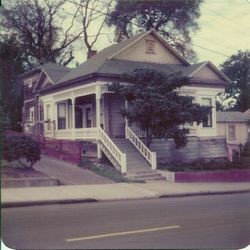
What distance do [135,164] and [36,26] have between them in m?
7.19

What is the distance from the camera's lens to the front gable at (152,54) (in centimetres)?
1673

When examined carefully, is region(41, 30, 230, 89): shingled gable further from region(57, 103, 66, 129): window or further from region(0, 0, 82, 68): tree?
region(0, 0, 82, 68): tree

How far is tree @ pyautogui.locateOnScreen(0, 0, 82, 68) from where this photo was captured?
7.47m

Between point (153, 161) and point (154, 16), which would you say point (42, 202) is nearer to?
point (154, 16)

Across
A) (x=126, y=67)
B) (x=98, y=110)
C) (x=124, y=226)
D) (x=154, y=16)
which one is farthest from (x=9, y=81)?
(x=126, y=67)

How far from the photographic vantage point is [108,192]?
11875 mm

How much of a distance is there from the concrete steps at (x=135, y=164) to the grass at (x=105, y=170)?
340mm

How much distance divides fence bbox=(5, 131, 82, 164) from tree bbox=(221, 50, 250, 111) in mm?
4276

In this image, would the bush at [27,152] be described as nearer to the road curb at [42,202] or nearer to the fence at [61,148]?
the fence at [61,148]

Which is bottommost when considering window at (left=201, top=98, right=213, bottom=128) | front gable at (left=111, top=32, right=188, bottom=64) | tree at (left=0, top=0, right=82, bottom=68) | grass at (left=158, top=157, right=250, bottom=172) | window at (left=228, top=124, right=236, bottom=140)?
grass at (left=158, top=157, right=250, bottom=172)

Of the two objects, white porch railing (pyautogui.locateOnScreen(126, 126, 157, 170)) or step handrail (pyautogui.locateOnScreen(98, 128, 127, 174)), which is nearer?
step handrail (pyautogui.locateOnScreen(98, 128, 127, 174))

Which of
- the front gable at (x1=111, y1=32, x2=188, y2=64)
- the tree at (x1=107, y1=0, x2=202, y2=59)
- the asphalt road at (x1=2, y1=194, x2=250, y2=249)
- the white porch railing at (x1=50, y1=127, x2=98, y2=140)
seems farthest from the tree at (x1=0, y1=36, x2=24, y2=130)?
the front gable at (x1=111, y1=32, x2=188, y2=64)

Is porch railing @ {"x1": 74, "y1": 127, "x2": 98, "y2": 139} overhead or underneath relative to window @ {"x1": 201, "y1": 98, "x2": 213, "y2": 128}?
underneath

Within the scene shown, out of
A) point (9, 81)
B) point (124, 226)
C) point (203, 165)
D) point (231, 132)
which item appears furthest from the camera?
point (231, 132)
